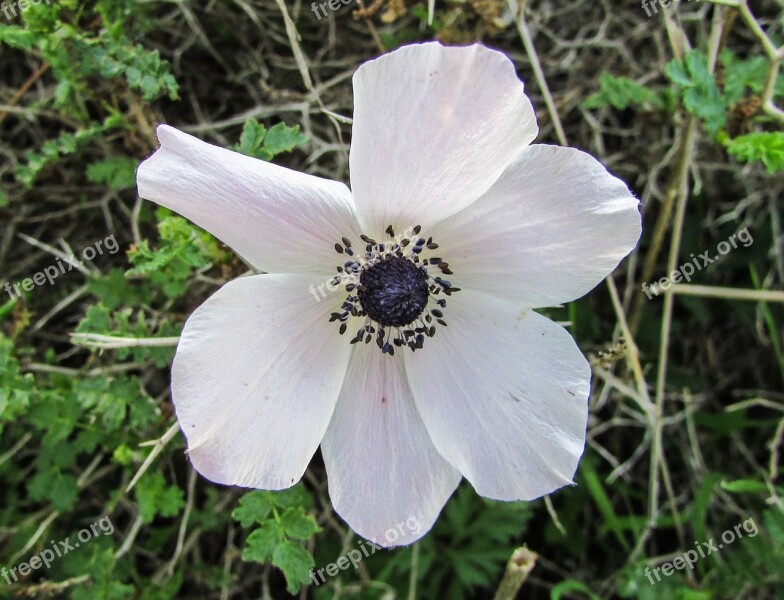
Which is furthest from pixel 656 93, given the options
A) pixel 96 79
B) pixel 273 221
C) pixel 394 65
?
pixel 96 79

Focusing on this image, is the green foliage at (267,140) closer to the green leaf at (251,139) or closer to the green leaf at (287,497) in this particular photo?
the green leaf at (251,139)

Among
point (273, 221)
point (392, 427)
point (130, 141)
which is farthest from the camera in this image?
point (130, 141)

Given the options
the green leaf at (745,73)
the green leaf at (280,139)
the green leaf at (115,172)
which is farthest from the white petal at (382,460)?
the green leaf at (745,73)

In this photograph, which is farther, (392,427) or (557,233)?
(392,427)

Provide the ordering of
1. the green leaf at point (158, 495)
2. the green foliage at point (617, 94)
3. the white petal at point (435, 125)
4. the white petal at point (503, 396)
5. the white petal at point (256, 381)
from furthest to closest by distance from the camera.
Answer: the green foliage at point (617, 94), the green leaf at point (158, 495), the white petal at point (503, 396), the white petal at point (256, 381), the white petal at point (435, 125)

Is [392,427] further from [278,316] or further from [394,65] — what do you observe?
[394,65]

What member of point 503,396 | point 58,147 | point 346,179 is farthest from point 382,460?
point 58,147

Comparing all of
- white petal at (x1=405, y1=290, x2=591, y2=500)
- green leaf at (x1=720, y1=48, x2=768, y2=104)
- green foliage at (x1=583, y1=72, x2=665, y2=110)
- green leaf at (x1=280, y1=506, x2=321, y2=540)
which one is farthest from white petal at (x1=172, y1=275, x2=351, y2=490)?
green leaf at (x1=720, y1=48, x2=768, y2=104)

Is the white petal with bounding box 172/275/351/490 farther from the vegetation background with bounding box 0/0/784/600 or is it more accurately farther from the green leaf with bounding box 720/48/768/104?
the green leaf with bounding box 720/48/768/104
